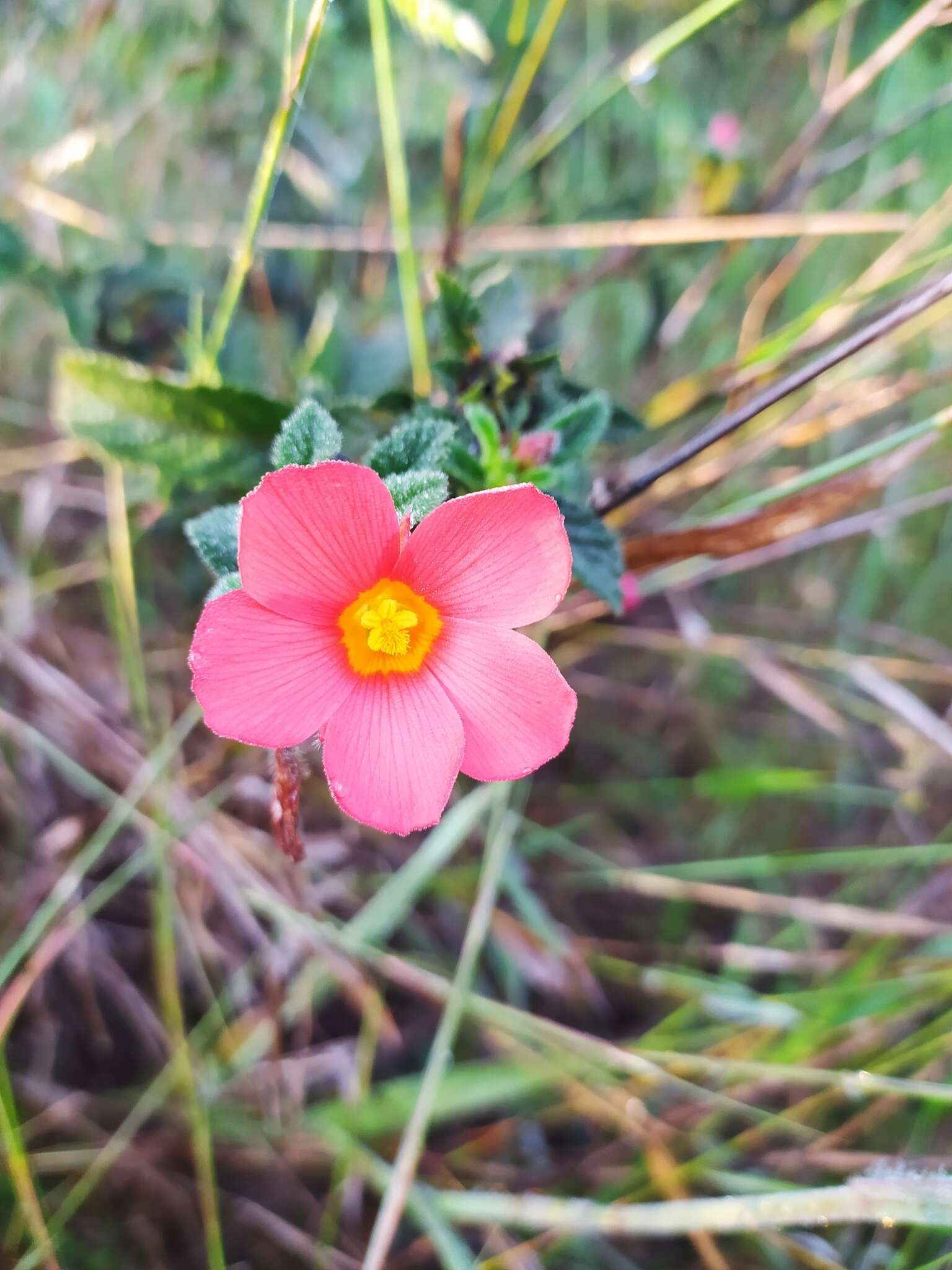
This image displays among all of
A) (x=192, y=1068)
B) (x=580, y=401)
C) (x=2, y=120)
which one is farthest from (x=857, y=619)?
(x=2, y=120)

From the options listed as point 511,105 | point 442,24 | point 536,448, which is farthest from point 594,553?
point 511,105

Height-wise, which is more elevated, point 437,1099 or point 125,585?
point 125,585

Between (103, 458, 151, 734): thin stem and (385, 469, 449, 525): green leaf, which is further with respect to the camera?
(103, 458, 151, 734): thin stem

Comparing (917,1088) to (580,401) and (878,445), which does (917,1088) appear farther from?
(580,401)

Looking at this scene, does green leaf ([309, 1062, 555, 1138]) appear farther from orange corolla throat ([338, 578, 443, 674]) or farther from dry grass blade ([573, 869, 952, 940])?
orange corolla throat ([338, 578, 443, 674])

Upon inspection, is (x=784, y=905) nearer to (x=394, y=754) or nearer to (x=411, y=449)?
(x=394, y=754)

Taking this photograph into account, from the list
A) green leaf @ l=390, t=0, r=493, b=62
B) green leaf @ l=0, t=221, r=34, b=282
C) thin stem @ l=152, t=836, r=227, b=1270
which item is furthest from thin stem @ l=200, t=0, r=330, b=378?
thin stem @ l=152, t=836, r=227, b=1270
